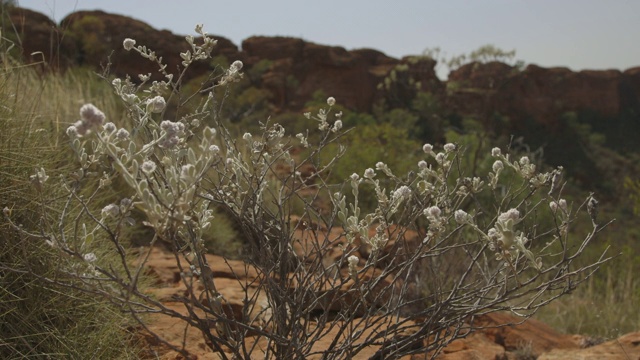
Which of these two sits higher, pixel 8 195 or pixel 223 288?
pixel 8 195

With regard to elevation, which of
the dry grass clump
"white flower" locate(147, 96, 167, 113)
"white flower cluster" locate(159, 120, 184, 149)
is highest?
"white flower" locate(147, 96, 167, 113)

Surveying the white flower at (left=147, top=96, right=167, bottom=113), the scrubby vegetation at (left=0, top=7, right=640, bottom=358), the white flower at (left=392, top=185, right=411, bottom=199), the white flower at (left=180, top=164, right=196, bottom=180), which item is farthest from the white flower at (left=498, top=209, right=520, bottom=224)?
the white flower at (left=147, top=96, right=167, bottom=113)

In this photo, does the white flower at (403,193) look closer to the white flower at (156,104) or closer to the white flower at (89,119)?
the white flower at (156,104)

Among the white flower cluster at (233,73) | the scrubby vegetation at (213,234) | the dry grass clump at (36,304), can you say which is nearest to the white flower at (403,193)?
the scrubby vegetation at (213,234)

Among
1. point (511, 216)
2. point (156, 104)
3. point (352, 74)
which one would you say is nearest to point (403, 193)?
point (511, 216)

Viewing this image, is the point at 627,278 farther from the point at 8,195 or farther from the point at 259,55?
the point at 259,55

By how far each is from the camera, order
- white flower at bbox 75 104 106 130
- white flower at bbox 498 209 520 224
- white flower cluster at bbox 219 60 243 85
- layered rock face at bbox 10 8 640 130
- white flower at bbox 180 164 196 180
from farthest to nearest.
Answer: layered rock face at bbox 10 8 640 130, white flower cluster at bbox 219 60 243 85, white flower at bbox 498 209 520 224, white flower at bbox 180 164 196 180, white flower at bbox 75 104 106 130

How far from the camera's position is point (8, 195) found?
8.68ft

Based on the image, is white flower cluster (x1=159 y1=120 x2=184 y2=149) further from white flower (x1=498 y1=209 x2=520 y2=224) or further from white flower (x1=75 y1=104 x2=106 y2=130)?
white flower (x1=498 y1=209 x2=520 y2=224)

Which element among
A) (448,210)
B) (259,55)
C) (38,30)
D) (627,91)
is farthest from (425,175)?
(627,91)

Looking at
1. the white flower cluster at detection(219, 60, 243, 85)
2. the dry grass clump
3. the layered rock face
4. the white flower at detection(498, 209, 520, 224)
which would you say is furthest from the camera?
the layered rock face

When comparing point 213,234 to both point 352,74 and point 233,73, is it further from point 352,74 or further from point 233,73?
point 352,74

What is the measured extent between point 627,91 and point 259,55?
29.8 m

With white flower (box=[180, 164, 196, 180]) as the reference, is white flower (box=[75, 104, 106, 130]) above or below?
above
